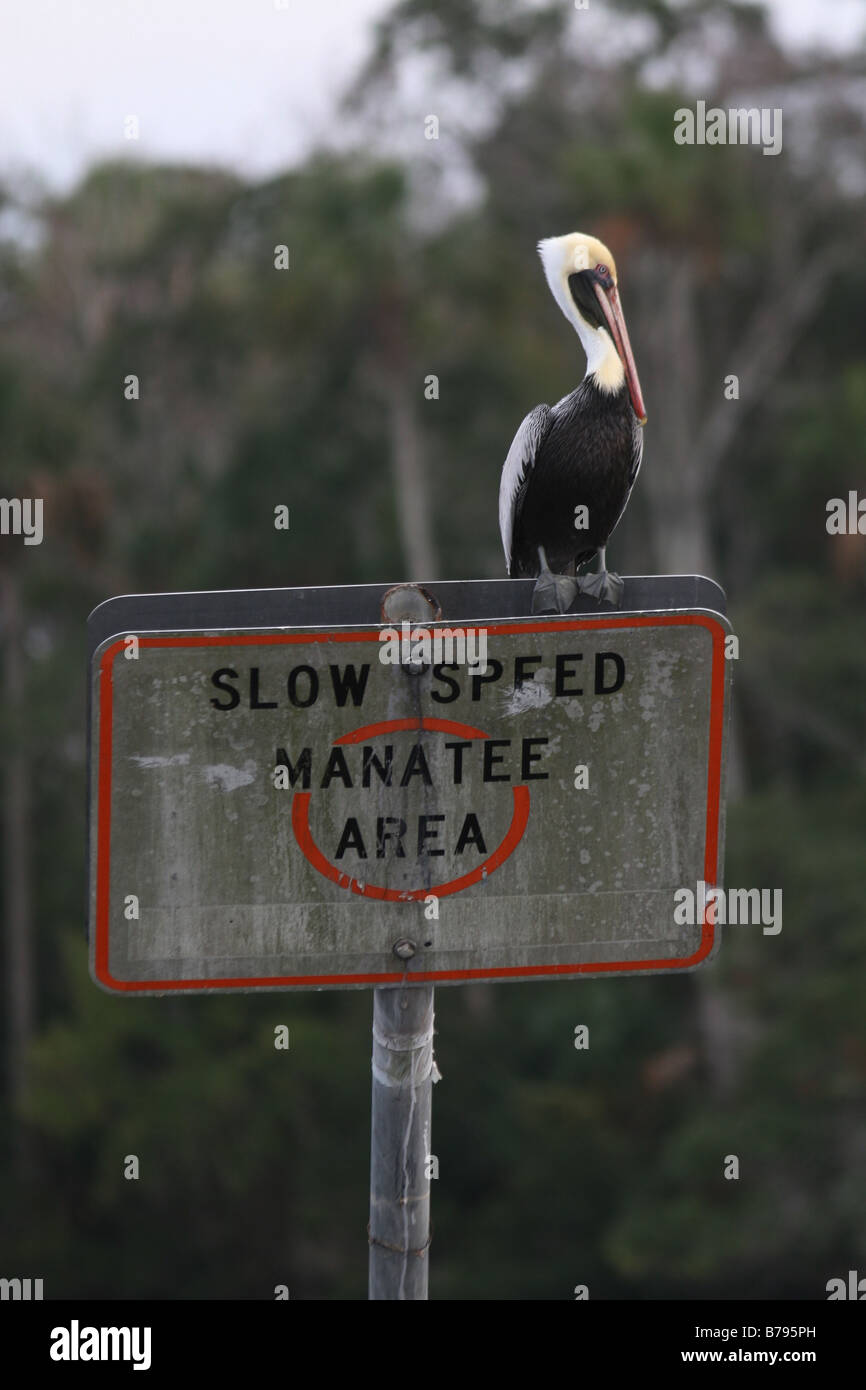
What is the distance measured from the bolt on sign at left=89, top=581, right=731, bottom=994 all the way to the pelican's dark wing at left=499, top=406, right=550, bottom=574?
205cm

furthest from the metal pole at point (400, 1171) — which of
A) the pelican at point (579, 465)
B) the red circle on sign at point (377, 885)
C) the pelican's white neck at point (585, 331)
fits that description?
the pelican's white neck at point (585, 331)

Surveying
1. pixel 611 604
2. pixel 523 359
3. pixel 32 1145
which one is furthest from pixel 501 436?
pixel 611 604

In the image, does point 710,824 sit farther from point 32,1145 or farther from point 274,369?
point 274,369

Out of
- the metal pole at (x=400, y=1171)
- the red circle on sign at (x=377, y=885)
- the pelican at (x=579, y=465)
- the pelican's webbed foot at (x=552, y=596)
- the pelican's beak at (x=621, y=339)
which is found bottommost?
the metal pole at (x=400, y=1171)

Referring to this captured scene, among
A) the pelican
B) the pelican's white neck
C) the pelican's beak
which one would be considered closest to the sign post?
the pelican

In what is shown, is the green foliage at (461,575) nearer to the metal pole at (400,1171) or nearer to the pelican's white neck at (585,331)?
the pelican's white neck at (585,331)

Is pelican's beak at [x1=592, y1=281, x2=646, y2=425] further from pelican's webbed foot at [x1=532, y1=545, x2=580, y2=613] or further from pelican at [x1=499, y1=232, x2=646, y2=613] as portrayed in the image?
pelican's webbed foot at [x1=532, y1=545, x2=580, y2=613]

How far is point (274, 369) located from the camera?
3042 centimetres

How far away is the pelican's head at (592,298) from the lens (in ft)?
19.0

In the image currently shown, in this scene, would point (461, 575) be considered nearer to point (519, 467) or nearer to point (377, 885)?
point (519, 467)

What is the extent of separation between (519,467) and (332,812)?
2281 mm

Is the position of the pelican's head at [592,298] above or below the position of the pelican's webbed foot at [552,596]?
above

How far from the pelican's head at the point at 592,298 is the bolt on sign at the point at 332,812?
226 centimetres

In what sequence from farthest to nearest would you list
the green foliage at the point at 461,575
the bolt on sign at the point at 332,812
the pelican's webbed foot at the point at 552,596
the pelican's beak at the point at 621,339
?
the green foliage at the point at 461,575 < the pelican's beak at the point at 621,339 < the pelican's webbed foot at the point at 552,596 < the bolt on sign at the point at 332,812
